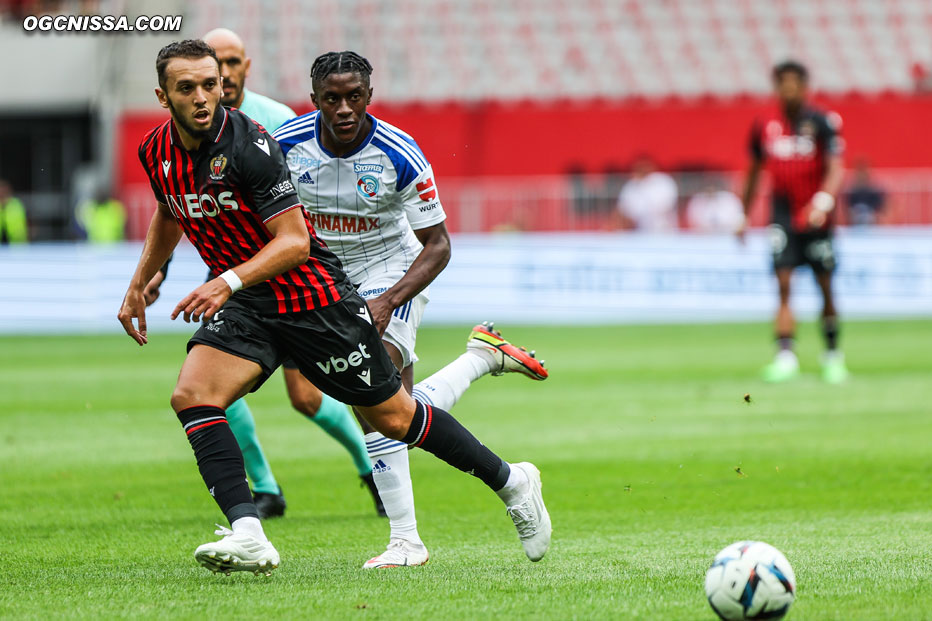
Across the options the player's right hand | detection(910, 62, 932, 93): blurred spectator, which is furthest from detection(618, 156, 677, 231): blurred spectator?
the player's right hand

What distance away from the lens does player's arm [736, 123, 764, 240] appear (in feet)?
42.0

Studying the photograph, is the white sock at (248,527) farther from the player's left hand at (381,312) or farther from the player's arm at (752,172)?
the player's arm at (752,172)

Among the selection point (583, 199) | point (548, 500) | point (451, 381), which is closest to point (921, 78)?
point (583, 199)

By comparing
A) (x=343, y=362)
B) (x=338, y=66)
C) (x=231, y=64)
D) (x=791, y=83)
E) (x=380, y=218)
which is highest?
(x=791, y=83)

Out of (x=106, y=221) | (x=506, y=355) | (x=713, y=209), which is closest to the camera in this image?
(x=506, y=355)

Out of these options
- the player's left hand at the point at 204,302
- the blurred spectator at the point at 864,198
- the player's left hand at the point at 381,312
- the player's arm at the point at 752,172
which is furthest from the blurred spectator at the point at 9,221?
the player's left hand at the point at 204,302

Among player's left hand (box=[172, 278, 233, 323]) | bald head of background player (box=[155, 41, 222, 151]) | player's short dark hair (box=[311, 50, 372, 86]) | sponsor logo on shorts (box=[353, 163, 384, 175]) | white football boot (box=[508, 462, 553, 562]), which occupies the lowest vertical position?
white football boot (box=[508, 462, 553, 562])

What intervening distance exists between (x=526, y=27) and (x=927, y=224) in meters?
10.2

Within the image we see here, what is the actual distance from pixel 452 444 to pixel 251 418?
1858 millimetres

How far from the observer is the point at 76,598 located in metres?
4.60

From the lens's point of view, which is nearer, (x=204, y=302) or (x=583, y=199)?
(x=204, y=302)

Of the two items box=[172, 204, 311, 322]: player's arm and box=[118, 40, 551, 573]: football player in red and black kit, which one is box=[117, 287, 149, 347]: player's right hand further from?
box=[172, 204, 311, 322]: player's arm

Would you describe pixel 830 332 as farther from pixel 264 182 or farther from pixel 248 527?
pixel 248 527

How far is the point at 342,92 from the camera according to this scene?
550 centimetres
